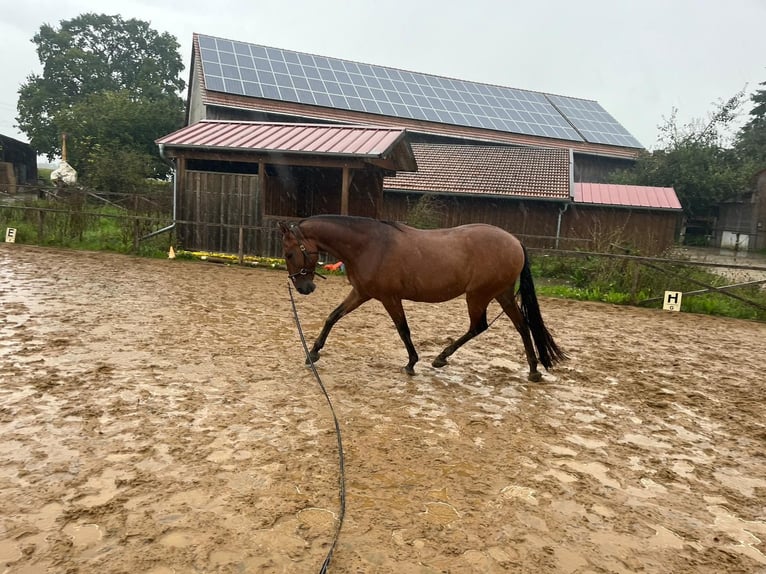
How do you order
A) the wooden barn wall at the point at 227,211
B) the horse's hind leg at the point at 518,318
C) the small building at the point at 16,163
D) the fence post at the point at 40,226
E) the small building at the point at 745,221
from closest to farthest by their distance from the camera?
the horse's hind leg at the point at 518,318 < the wooden barn wall at the point at 227,211 < the fence post at the point at 40,226 < the small building at the point at 745,221 < the small building at the point at 16,163

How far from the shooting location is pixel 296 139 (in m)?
12.6

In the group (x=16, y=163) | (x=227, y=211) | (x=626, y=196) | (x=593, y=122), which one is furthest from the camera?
(x=16, y=163)

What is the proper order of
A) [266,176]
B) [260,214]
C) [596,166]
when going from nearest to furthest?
Answer: 1. [260,214]
2. [266,176]
3. [596,166]

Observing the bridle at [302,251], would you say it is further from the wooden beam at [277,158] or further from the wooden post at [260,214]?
the wooden post at [260,214]

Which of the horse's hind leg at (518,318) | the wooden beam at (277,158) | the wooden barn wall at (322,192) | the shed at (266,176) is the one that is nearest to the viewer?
the horse's hind leg at (518,318)

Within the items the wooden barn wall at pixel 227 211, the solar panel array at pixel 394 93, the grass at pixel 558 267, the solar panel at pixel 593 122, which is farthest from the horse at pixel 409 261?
the solar panel at pixel 593 122

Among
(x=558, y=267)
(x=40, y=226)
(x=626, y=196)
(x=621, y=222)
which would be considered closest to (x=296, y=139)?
(x=40, y=226)

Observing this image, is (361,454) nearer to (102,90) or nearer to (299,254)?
(299,254)

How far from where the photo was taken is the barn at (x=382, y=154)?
41.8ft

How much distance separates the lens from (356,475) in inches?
124

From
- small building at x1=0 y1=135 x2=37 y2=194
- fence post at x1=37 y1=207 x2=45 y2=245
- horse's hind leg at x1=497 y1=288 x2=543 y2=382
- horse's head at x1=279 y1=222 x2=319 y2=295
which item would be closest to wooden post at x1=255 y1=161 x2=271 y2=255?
fence post at x1=37 y1=207 x2=45 y2=245

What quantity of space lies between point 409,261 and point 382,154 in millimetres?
6564

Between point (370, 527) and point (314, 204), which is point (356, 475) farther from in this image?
point (314, 204)

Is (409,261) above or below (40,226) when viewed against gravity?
above
